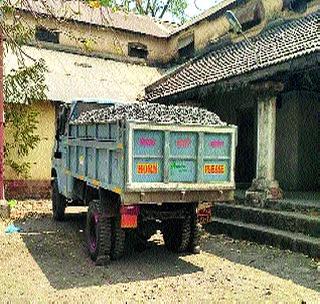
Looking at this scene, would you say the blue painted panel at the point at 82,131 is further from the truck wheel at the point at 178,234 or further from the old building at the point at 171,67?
the old building at the point at 171,67

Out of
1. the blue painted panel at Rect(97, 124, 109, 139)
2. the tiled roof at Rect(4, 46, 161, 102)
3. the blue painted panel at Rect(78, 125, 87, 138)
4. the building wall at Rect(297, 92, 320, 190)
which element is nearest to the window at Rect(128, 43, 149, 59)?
the tiled roof at Rect(4, 46, 161, 102)

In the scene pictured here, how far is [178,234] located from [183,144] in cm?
192

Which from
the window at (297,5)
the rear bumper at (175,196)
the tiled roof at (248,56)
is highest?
the window at (297,5)

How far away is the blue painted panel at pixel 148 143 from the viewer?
20.3 ft

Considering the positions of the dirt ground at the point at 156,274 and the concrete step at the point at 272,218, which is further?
the concrete step at the point at 272,218

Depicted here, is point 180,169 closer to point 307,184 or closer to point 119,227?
point 119,227

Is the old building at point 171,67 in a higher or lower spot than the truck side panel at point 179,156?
higher

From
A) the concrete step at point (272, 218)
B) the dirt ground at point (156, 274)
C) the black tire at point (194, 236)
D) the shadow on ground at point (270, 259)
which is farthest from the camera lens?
the concrete step at point (272, 218)

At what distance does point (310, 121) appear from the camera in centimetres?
1230

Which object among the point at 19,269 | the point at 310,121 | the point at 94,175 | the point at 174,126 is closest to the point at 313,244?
the point at 174,126

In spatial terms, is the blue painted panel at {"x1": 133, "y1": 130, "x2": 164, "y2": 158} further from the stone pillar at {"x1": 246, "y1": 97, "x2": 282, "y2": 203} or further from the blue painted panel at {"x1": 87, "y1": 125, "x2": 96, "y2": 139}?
the stone pillar at {"x1": 246, "y1": 97, "x2": 282, "y2": 203}

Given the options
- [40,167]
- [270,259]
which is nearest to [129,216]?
[270,259]

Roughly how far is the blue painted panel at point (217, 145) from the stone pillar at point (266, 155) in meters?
3.42

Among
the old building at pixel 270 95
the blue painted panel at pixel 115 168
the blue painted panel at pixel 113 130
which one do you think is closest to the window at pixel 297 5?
the old building at pixel 270 95
